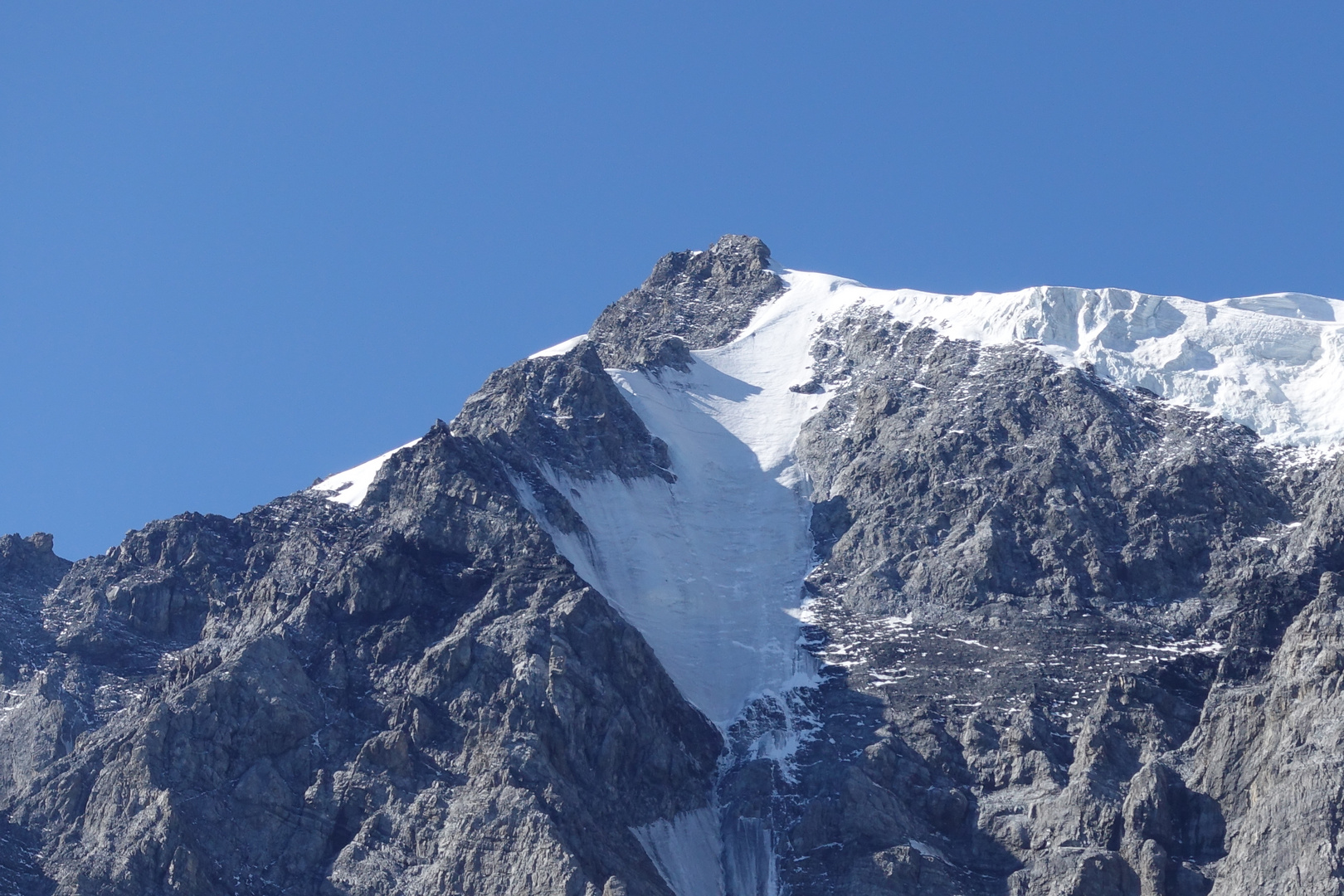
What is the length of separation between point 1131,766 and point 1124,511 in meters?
35.6

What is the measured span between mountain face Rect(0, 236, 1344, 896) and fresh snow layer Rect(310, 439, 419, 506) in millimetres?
647

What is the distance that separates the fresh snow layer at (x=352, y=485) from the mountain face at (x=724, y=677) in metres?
0.65

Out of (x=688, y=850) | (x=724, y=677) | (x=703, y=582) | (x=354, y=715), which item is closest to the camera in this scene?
(x=688, y=850)

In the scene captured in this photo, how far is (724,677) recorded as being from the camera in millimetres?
175125

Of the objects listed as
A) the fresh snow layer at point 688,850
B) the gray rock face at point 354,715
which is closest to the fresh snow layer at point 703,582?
the gray rock face at point 354,715

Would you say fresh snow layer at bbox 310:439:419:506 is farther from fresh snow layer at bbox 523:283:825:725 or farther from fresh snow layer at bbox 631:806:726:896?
fresh snow layer at bbox 631:806:726:896

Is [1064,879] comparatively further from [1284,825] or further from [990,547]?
[990,547]

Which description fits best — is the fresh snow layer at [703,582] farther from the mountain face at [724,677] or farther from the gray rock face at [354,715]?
the gray rock face at [354,715]

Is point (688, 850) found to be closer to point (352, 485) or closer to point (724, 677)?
point (724, 677)

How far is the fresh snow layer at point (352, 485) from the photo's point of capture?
620 ft

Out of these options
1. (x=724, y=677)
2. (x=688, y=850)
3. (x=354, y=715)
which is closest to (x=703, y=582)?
(x=724, y=677)

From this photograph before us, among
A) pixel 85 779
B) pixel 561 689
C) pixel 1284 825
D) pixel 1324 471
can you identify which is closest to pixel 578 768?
pixel 561 689

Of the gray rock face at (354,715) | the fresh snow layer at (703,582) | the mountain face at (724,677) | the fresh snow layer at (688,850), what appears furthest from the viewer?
the fresh snow layer at (703,582)

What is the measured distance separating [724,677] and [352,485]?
4071 centimetres
